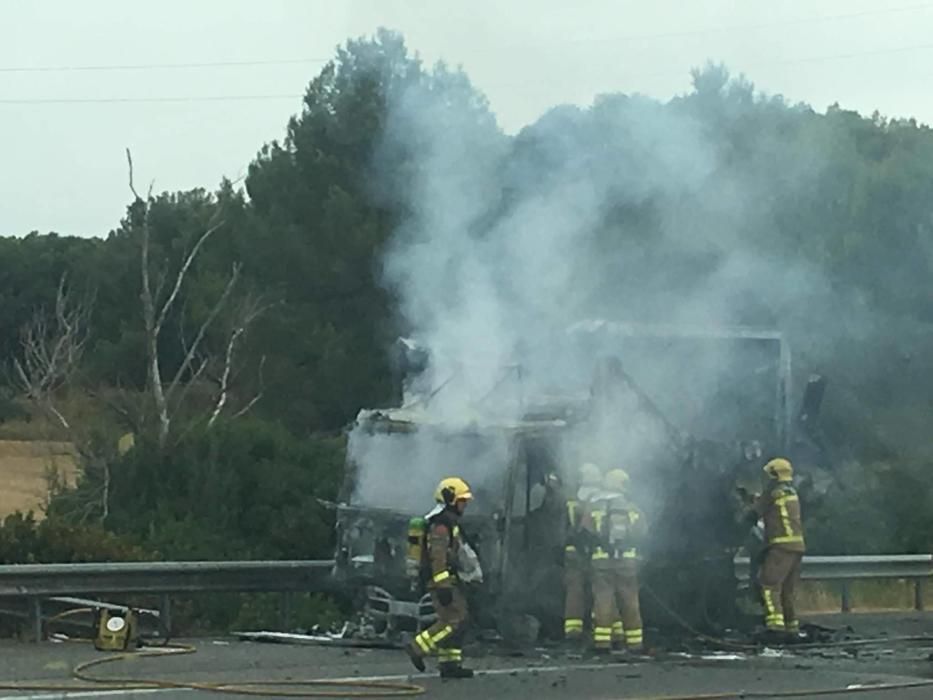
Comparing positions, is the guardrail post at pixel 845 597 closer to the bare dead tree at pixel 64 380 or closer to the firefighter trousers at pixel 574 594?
the firefighter trousers at pixel 574 594

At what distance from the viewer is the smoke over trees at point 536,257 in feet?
59.5

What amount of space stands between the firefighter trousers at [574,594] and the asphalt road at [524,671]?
0.28 metres

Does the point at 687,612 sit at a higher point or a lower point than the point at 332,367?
lower

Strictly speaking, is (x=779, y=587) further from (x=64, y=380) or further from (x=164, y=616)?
(x=64, y=380)

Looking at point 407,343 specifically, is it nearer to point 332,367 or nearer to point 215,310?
point 332,367

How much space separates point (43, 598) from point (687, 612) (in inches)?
225

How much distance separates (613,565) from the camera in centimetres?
1421

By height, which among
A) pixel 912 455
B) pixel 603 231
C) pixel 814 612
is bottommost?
pixel 814 612

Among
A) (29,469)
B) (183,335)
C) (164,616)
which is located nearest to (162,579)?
(164,616)

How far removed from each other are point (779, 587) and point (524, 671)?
3.51 m

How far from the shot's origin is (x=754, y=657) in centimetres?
1423

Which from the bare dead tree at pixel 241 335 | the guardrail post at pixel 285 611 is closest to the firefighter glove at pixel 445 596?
the guardrail post at pixel 285 611

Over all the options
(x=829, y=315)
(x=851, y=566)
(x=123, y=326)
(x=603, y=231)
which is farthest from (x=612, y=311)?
(x=123, y=326)

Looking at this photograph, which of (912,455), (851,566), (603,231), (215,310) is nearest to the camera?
(603,231)
